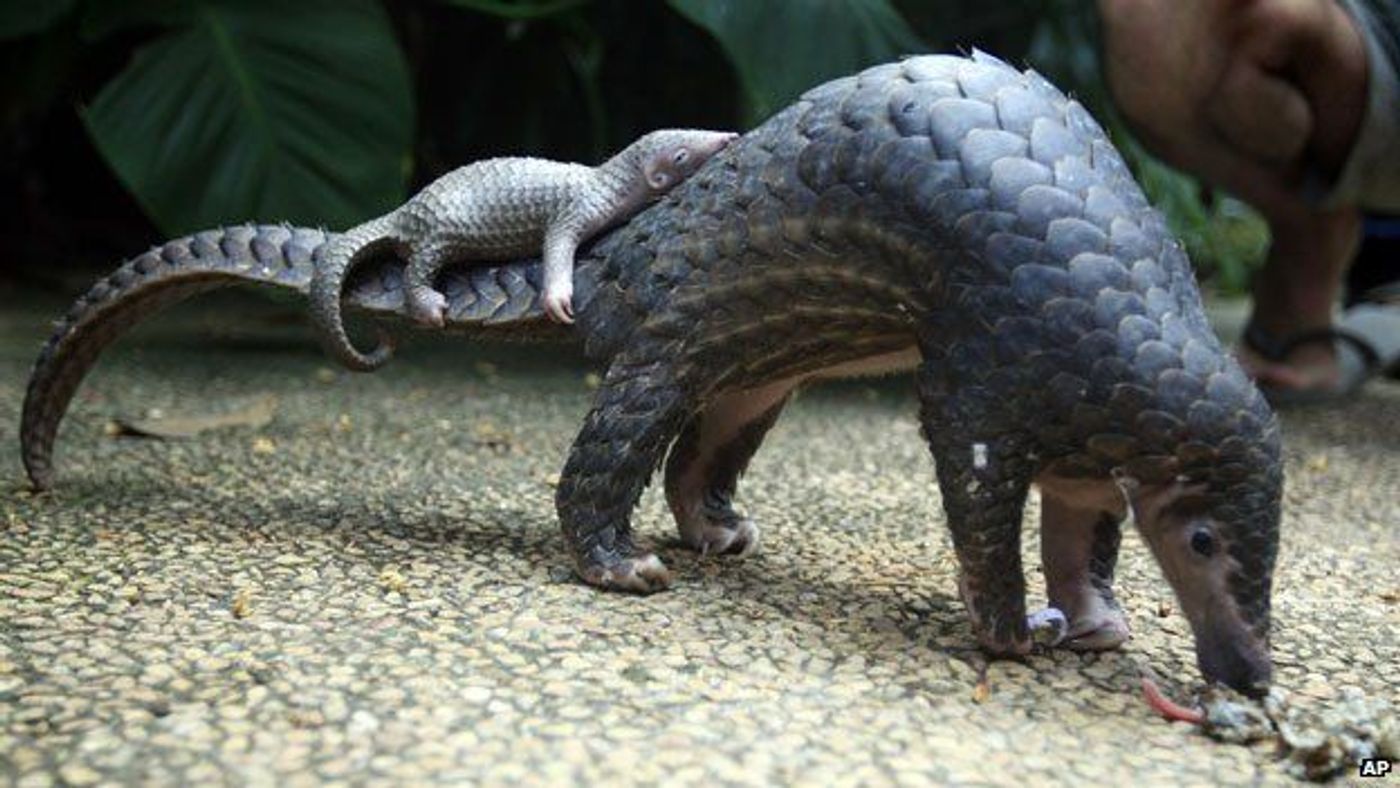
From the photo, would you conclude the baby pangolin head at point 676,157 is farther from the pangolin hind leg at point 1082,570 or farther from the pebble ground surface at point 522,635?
the pangolin hind leg at point 1082,570

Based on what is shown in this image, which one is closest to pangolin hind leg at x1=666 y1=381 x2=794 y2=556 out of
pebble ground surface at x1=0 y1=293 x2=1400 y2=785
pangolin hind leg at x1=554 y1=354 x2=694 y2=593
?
pebble ground surface at x1=0 y1=293 x2=1400 y2=785

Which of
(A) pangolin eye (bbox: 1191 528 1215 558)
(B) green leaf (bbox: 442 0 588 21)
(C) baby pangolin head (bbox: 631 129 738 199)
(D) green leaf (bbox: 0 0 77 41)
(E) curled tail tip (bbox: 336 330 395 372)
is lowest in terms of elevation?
(A) pangolin eye (bbox: 1191 528 1215 558)

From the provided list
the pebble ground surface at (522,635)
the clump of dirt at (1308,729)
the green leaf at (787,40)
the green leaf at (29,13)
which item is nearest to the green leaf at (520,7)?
the green leaf at (787,40)

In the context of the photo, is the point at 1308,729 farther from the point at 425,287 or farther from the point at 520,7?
the point at 520,7

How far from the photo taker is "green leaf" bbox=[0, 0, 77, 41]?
378 centimetres

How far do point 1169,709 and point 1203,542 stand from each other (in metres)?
0.20

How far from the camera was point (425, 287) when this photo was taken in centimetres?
211

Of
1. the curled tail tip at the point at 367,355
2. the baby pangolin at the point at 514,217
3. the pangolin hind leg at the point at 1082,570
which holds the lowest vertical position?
the pangolin hind leg at the point at 1082,570

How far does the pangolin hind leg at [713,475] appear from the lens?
2.20 metres

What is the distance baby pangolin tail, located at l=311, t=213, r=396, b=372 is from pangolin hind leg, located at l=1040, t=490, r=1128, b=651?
107cm

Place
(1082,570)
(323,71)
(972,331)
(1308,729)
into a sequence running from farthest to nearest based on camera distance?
(323,71) → (1082,570) → (972,331) → (1308,729)

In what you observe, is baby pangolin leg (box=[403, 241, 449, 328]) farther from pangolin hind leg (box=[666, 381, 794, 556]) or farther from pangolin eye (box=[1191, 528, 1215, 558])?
pangolin eye (box=[1191, 528, 1215, 558])

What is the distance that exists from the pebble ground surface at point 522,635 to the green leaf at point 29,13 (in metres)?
1.29

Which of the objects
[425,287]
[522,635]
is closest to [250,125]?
[425,287]
